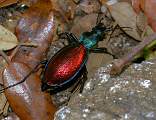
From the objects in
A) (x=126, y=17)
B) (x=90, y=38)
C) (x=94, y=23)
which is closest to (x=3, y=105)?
(x=90, y=38)

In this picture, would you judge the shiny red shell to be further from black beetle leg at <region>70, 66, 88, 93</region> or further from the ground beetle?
black beetle leg at <region>70, 66, 88, 93</region>

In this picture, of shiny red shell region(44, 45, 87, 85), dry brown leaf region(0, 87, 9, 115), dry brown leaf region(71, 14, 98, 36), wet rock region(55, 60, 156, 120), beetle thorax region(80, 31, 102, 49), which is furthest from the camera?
dry brown leaf region(71, 14, 98, 36)

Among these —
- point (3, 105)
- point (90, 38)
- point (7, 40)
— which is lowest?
point (3, 105)

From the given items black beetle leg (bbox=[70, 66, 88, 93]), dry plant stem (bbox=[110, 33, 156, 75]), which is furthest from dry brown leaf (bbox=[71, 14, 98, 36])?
dry plant stem (bbox=[110, 33, 156, 75])

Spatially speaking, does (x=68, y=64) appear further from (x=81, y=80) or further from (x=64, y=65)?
(x=81, y=80)

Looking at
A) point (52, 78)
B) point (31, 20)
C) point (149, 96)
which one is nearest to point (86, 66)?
point (52, 78)

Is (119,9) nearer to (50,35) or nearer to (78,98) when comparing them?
(50,35)
